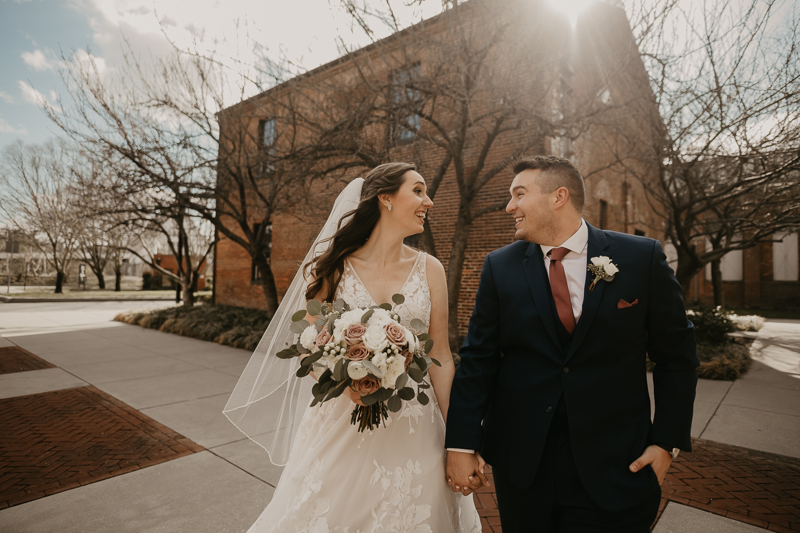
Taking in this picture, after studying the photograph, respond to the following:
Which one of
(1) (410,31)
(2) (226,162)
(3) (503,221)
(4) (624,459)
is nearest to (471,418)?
(4) (624,459)

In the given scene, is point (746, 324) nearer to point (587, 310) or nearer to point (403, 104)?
point (403, 104)

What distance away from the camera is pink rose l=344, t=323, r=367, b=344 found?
181cm

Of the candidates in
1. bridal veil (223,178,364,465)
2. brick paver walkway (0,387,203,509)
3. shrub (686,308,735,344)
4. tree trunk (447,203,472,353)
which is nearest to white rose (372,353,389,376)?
bridal veil (223,178,364,465)

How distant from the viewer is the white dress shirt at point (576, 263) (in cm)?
188

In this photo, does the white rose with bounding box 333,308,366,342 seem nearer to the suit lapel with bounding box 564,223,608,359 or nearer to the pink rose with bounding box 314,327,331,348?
the pink rose with bounding box 314,327,331,348

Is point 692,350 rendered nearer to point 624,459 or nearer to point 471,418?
point 624,459

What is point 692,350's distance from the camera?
176 cm

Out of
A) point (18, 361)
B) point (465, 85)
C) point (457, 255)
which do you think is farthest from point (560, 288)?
point (18, 361)

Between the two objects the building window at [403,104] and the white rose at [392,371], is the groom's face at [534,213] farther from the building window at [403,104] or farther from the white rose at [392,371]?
the building window at [403,104]

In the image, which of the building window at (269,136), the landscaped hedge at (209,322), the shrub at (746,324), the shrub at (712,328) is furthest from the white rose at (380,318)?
the shrub at (746,324)

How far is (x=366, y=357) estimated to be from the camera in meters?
1.75

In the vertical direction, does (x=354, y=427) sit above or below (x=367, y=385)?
below

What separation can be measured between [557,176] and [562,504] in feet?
4.37

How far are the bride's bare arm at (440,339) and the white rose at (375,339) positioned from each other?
0.61m
